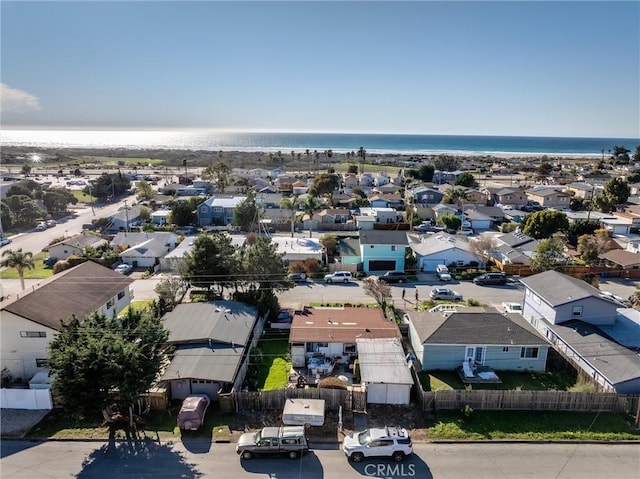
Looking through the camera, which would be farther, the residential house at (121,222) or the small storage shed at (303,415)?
the residential house at (121,222)

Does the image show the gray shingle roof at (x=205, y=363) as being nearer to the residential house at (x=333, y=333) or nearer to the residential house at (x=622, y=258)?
the residential house at (x=333, y=333)

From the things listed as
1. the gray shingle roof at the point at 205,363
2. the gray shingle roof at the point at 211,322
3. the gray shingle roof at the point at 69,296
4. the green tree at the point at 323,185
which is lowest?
the gray shingle roof at the point at 205,363

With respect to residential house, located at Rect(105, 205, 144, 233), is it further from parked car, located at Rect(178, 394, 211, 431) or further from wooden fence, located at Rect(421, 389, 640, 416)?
wooden fence, located at Rect(421, 389, 640, 416)

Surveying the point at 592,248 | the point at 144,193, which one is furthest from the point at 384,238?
the point at 144,193

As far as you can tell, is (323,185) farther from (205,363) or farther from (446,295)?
(205,363)

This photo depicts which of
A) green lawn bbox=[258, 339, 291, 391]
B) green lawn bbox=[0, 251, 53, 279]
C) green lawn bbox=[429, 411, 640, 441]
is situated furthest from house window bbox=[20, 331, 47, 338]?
green lawn bbox=[429, 411, 640, 441]

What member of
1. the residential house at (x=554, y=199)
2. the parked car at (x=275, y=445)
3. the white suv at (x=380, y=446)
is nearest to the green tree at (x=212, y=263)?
the parked car at (x=275, y=445)

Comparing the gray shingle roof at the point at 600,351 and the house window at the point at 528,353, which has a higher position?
the gray shingle roof at the point at 600,351
